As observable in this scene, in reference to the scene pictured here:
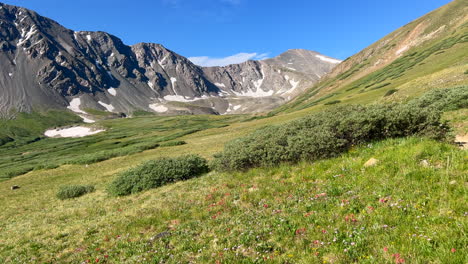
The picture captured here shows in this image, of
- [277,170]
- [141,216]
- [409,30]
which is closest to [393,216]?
[277,170]

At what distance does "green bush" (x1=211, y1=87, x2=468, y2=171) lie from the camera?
14.2 m

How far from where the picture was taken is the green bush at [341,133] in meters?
14.2

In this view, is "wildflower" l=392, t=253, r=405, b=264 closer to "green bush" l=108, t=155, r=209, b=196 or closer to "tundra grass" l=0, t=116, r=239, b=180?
"green bush" l=108, t=155, r=209, b=196

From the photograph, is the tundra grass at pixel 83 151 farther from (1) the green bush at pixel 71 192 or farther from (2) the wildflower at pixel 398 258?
(2) the wildflower at pixel 398 258

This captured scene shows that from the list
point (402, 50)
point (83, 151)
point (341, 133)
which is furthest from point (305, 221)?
point (402, 50)

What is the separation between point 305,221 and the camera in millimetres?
8344

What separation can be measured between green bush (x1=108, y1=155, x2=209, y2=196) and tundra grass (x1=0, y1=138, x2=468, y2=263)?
6418 millimetres

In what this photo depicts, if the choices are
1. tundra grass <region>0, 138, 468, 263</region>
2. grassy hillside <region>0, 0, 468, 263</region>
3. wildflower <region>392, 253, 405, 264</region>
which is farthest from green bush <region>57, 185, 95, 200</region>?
wildflower <region>392, 253, 405, 264</region>

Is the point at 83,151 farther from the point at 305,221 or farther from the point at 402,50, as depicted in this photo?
the point at 402,50

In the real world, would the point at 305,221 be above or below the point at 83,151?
above

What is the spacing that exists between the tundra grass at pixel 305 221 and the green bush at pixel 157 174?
6418 millimetres

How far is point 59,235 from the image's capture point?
506 inches

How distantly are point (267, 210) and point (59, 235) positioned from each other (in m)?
11.0

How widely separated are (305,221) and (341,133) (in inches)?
345
